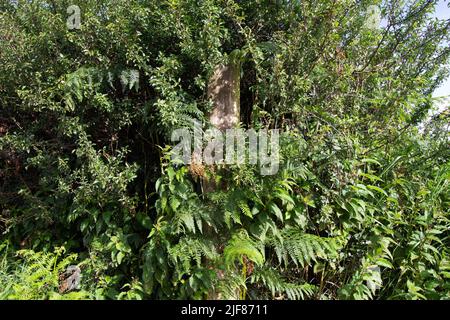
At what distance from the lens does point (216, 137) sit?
10.2 feet

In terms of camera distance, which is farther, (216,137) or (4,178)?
(4,178)

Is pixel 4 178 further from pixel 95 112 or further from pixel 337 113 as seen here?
pixel 337 113

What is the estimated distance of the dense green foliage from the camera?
288cm

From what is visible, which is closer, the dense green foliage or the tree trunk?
the dense green foliage

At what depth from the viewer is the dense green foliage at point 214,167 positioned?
9.45 feet

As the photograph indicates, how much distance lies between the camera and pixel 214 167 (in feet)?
9.99

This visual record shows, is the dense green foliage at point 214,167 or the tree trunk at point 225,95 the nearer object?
the dense green foliage at point 214,167

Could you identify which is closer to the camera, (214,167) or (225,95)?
(214,167)

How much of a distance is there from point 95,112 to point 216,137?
1192mm

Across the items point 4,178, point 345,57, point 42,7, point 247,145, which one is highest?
point 42,7

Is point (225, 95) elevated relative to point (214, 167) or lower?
elevated
